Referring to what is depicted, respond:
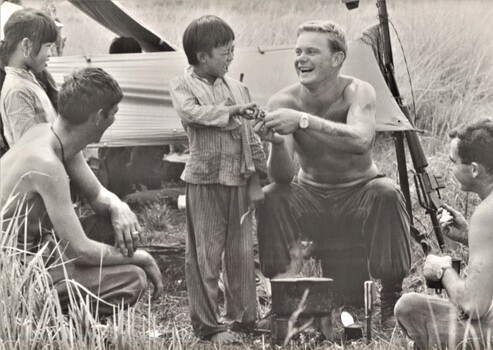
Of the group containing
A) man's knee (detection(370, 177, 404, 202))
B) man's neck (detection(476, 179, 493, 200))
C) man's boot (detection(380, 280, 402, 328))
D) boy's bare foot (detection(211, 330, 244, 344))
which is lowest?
boy's bare foot (detection(211, 330, 244, 344))

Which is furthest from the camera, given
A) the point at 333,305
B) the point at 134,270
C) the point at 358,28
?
the point at 358,28

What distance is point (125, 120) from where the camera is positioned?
25.1 feet

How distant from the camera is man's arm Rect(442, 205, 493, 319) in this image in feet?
17.8

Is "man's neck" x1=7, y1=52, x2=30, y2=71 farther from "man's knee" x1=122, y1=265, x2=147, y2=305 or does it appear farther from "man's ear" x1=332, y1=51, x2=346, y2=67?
"man's ear" x1=332, y1=51, x2=346, y2=67

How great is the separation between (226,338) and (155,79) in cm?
193

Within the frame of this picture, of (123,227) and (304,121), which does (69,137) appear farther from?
(304,121)

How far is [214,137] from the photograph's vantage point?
258 inches

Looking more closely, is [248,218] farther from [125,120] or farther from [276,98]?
[125,120]

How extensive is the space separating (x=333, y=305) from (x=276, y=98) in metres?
1.22

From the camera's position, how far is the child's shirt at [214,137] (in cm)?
652

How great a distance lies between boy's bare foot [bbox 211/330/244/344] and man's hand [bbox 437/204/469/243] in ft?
4.17

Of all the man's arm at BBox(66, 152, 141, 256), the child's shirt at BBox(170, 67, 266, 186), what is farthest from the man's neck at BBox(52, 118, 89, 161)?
the child's shirt at BBox(170, 67, 266, 186)

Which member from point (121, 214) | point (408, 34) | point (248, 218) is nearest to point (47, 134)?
point (121, 214)

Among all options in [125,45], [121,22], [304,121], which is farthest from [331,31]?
[121,22]
